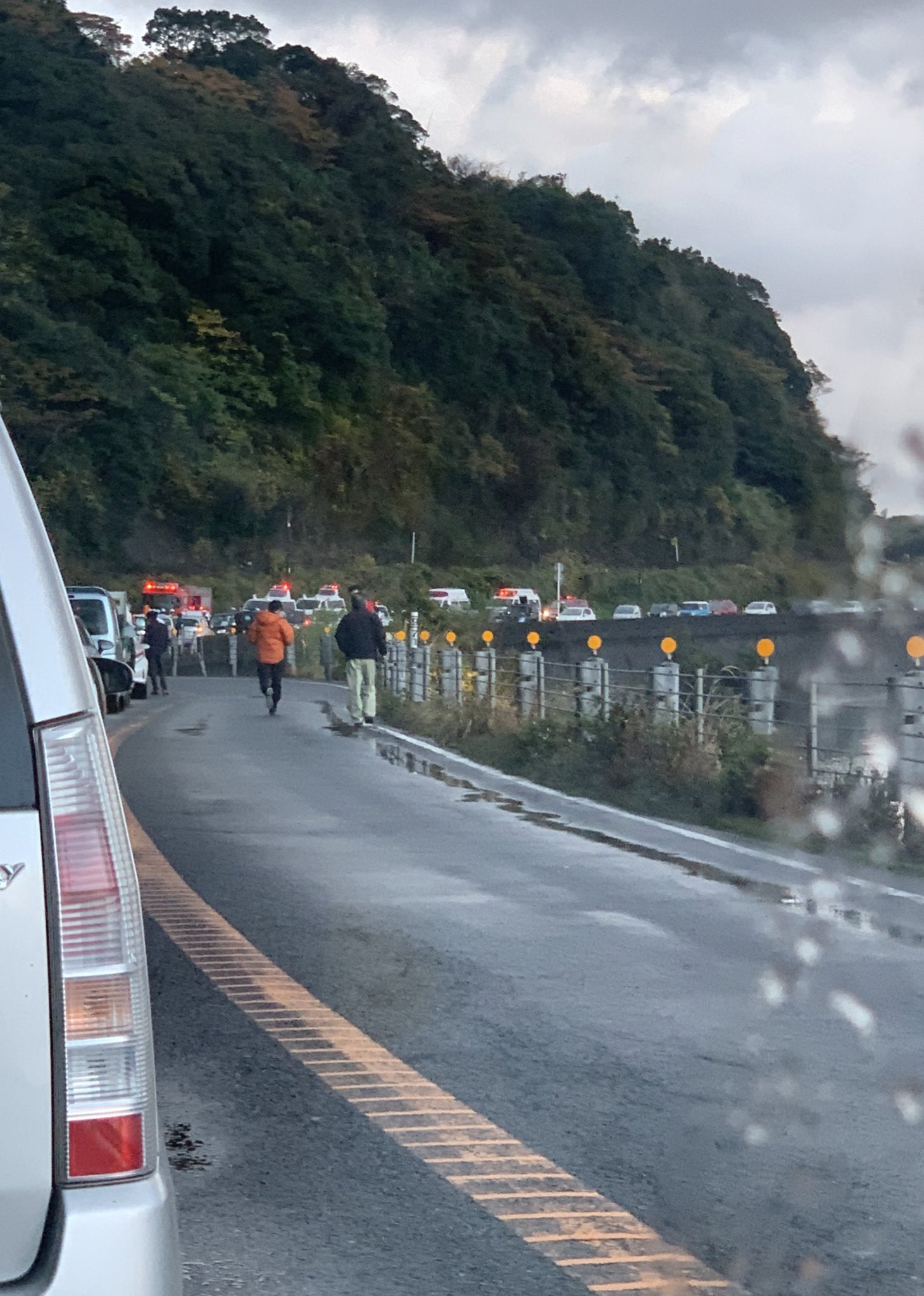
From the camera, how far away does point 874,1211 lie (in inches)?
178

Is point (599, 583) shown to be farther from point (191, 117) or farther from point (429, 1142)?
point (429, 1142)

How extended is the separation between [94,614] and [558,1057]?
24.0m

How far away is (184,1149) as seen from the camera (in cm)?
495

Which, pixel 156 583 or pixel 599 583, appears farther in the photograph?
pixel 599 583

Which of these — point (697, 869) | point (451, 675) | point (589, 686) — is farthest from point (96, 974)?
point (451, 675)

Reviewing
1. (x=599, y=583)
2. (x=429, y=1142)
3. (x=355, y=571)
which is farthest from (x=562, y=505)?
(x=429, y=1142)

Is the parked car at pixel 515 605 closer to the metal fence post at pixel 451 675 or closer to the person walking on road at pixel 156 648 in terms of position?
the person walking on road at pixel 156 648

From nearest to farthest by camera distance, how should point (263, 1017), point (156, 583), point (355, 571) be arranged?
point (263, 1017) → point (156, 583) → point (355, 571)

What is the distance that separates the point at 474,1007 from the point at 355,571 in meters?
77.3

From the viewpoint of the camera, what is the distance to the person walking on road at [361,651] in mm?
24172

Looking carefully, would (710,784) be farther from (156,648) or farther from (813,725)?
(156,648)

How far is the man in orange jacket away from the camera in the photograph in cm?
2658

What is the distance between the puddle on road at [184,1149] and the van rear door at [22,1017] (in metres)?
2.57

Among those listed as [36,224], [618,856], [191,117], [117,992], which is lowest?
[618,856]
